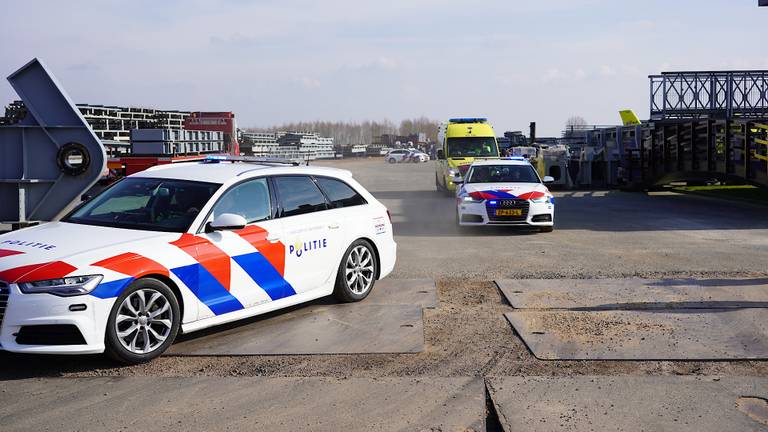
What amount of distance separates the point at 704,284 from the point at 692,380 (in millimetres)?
3923

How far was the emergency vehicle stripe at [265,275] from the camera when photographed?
703 centimetres

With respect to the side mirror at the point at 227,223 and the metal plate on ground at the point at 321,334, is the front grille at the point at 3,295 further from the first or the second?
the side mirror at the point at 227,223

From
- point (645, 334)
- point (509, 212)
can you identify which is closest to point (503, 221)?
point (509, 212)

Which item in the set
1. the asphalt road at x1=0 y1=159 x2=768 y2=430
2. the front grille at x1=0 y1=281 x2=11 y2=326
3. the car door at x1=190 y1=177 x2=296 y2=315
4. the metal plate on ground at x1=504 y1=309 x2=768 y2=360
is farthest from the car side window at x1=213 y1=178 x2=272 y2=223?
the metal plate on ground at x1=504 y1=309 x2=768 y2=360

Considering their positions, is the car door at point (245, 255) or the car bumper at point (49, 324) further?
the car door at point (245, 255)

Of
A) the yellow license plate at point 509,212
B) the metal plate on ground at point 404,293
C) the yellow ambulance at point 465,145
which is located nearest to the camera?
the metal plate on ground at point 404,293

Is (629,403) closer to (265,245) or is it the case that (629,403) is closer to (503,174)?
(265,245)

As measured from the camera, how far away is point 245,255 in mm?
7012

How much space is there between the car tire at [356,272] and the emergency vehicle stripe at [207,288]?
1539 millimetres

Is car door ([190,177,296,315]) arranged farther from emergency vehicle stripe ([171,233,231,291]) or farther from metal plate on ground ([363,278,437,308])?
metal plate on ground ([363,278,437,308])

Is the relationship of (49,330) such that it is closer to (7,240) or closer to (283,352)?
(7,240)

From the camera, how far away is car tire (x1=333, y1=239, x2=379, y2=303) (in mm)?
8219

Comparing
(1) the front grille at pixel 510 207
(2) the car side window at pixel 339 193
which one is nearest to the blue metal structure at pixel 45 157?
(2) the car side window at pixel 339 193

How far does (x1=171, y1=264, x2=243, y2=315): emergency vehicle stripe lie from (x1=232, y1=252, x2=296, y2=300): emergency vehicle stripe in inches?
11.8
